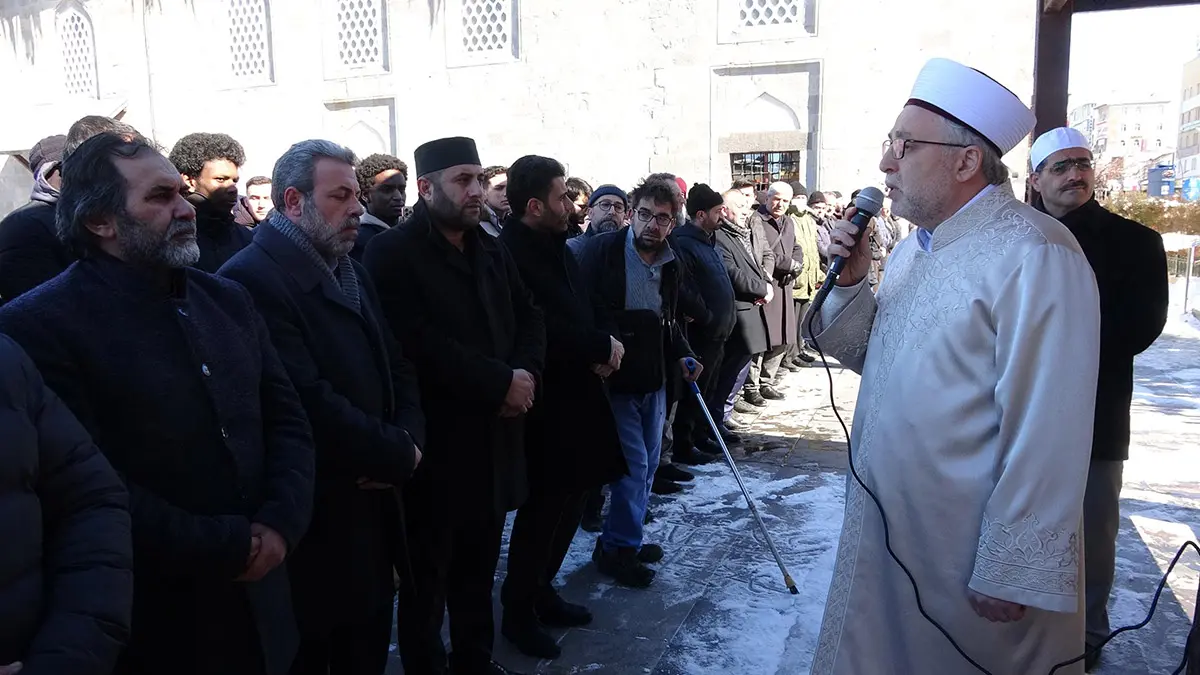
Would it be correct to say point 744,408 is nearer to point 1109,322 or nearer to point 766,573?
point 766,573

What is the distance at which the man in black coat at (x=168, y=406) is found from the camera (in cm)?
181

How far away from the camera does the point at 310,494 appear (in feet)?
7.18

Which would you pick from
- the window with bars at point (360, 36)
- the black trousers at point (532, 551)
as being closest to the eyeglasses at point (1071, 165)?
the black trousers at point (532, 551)

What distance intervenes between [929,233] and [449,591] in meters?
2.08

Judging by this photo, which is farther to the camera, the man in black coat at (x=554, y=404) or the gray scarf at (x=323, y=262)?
the man in black coat at (x=554, y=404)

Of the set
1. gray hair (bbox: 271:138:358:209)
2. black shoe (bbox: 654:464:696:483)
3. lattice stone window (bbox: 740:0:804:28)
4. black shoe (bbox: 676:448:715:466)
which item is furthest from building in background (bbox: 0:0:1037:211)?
gray hair (bbox: 271:138:358:209)

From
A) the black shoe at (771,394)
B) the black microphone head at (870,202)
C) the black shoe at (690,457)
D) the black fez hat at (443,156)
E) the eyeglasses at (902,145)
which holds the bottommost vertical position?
the black shoe at (771,394)

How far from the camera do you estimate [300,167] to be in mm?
2635

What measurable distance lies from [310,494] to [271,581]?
23 cm

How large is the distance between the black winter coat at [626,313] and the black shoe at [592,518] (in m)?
0.79

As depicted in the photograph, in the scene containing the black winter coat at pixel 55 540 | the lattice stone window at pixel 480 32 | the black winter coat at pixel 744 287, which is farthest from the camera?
the lattice stone window at pixel 480 32

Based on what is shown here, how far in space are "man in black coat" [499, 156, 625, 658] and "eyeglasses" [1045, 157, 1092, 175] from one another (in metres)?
1.88

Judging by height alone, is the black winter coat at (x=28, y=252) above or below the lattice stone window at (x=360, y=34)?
below

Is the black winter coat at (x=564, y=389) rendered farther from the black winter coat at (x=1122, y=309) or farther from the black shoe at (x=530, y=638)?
the black winter coat at (x=1122, y=309)
